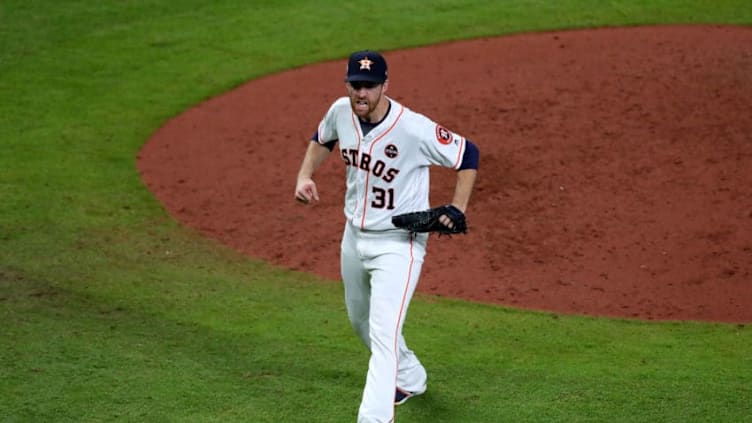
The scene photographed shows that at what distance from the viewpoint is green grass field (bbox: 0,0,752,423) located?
6.75 m

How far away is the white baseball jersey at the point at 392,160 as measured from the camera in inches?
247

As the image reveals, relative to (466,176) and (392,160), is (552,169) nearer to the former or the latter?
(466,176)

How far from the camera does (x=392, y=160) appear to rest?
6.27 m

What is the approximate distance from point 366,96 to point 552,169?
17.2ft

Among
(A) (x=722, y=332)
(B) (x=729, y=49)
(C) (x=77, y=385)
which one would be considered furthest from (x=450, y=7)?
(C) (x=77, y=385)

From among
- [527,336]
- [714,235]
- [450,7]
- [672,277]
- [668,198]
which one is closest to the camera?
[527,336]

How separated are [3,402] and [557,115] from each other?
282 inches

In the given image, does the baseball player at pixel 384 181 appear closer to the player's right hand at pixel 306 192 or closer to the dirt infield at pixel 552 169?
the player's right hand at pixel 306 192

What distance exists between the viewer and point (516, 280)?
9.31 metres

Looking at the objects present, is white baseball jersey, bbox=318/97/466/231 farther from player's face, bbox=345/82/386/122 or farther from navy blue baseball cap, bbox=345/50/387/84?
navy blue baseball cap, bbox=345/50/387/84

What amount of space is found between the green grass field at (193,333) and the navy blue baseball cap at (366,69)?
2002 mm

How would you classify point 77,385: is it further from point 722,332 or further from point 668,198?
point 668,198

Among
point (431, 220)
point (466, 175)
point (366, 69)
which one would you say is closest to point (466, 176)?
point (466, 175)

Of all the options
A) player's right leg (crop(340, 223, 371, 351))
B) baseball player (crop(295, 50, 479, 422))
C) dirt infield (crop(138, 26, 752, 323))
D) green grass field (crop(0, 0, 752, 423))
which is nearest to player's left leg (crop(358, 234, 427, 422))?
baseball player (crop(295, 50, 479, 422))
